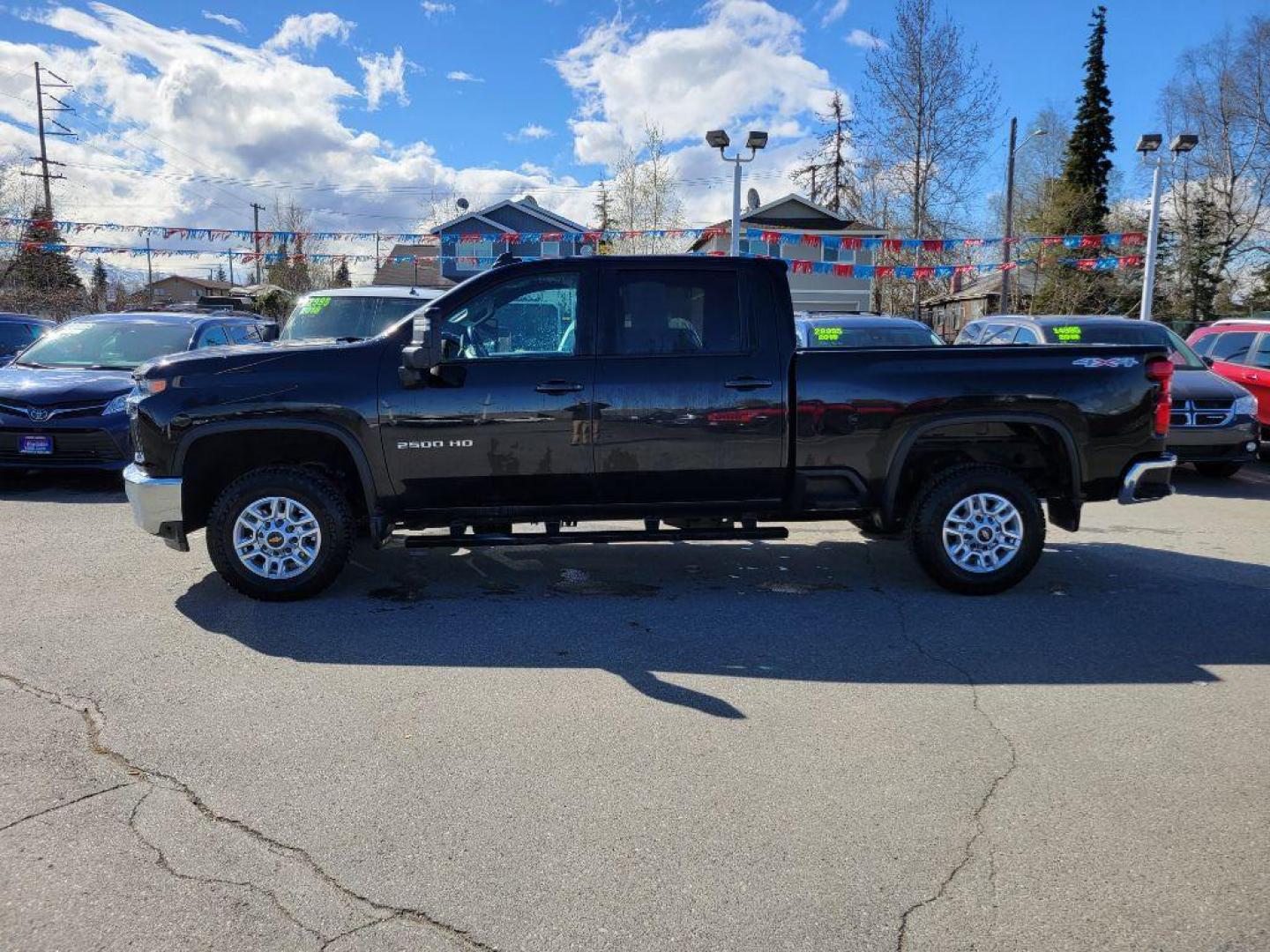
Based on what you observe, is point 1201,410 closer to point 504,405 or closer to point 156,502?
point 504,405

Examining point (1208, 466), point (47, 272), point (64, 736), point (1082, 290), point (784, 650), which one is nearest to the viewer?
point (64, 736)

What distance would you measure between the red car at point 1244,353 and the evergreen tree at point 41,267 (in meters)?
34.2

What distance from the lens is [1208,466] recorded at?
10797 millimetres

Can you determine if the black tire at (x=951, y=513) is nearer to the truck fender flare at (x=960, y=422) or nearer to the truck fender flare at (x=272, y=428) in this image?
the truck fender flare at (x=960, y=422)

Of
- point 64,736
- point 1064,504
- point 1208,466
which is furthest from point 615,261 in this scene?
point 1208,466

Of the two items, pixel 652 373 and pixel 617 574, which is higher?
pixel 652 373

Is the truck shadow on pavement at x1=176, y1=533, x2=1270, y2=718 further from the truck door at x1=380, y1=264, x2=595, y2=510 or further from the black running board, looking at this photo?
the truck door at x1=380, y1=264, x2=595, y2=510

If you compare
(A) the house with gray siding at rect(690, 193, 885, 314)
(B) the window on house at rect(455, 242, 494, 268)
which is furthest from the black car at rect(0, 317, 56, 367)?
(A) the house with gray siding at rect(690, 193, 885, 314)

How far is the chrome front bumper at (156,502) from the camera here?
528 cm

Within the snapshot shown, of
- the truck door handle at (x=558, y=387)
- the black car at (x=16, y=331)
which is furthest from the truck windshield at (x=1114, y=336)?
the black car at (x=16, y=331)

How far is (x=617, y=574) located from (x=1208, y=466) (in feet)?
27.6

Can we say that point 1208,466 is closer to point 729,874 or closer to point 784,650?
point 784,650

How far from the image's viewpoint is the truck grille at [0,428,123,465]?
870 cm

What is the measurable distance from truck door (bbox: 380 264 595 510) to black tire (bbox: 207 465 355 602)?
17.2 inches
